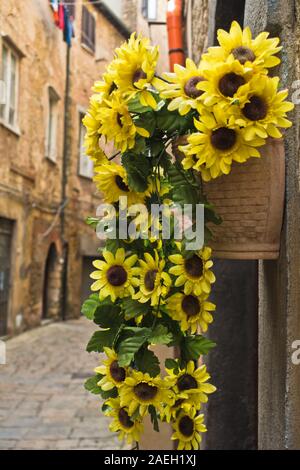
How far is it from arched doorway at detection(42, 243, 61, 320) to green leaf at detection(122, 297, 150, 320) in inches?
397

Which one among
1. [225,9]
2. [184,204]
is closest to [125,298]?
[184,204]

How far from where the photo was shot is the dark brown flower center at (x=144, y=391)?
117cm

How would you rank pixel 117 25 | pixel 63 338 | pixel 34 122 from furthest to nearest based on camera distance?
pixel 117 25
pixel 34 122
pixel 63 338

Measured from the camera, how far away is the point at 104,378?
1.23 metres

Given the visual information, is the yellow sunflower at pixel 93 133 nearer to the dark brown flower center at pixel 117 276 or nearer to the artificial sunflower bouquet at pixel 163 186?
the artificial sunflower bouquet at pixel 163 186

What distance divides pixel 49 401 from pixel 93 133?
3905 millimetres

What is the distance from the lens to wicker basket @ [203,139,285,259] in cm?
115

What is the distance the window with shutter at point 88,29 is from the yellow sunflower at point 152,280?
456 inches

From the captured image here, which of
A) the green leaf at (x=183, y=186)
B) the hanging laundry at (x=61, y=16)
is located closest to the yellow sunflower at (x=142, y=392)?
the green leaf at (x=183, y=186)

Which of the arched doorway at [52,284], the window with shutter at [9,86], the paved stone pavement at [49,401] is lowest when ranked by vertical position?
the paved stone pavement at [49,401]

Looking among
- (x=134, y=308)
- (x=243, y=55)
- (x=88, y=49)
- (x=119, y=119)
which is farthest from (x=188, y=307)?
(x=88, y=49)

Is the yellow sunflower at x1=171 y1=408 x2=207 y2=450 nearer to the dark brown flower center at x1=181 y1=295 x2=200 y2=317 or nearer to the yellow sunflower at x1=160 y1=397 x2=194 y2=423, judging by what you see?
the yellow sunflower at x1=160 y1=397 x2=194 y2=423

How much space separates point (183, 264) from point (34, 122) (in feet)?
28.3
